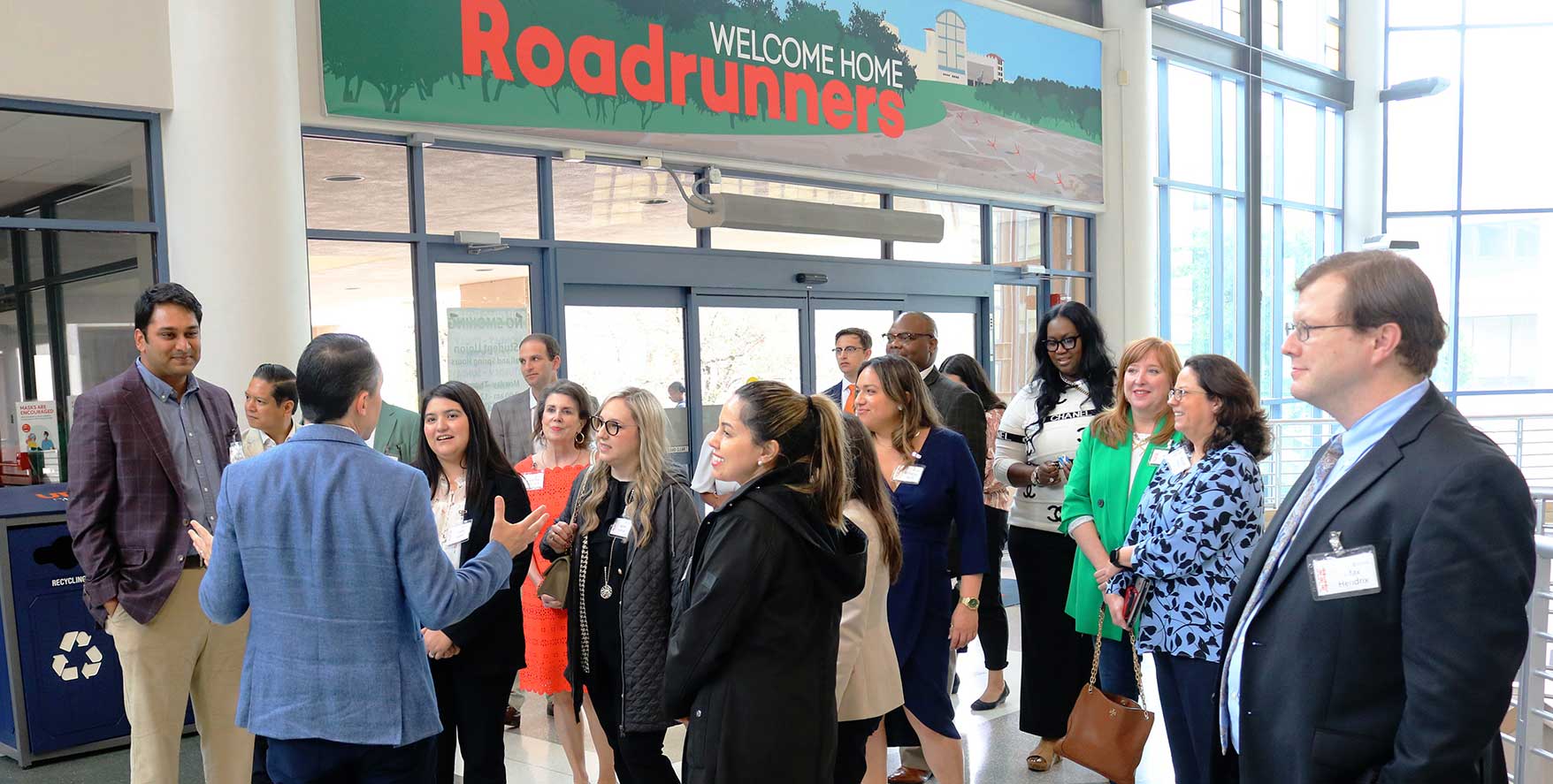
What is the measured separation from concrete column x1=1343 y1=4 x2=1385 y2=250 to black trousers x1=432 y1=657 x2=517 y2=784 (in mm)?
14994

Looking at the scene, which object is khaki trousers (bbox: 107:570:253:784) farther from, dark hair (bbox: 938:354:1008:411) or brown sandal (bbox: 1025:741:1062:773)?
dark hair (bbox: 938:354:1008:411)

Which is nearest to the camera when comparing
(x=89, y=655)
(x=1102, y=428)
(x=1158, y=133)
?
(x=1102, y=428)

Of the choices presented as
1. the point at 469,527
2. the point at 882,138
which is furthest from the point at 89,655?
Result: the point at 882,138

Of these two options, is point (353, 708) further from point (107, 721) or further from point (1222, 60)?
point (1222, 60)

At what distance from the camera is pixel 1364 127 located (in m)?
15.1

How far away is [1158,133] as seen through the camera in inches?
458

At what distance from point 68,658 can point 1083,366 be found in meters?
4.45

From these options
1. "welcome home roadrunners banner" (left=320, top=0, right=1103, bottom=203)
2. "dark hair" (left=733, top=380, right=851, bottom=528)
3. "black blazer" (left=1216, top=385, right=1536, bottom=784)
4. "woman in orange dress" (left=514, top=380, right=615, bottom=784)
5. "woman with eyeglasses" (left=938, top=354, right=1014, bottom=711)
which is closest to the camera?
"black blazer" (left=1216, top=385, right=1536, bottom=784)

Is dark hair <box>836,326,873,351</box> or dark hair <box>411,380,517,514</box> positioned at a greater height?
dark hair <box>836,326,873,351</box>

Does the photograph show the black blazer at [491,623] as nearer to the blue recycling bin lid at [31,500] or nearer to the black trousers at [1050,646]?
the black trousers at [1050,646]

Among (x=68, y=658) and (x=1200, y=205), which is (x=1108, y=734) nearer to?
(x=68, y=658)

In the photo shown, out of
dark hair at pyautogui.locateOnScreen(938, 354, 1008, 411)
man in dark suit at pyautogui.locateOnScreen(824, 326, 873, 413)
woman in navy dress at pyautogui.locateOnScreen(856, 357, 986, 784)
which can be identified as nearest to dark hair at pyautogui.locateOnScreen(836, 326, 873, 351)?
man in dark suit at pyautogui.locateOnScreen(824, 326, 873, 413)

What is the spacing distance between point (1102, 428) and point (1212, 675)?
975mm

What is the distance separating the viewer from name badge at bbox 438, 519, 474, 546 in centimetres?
324
